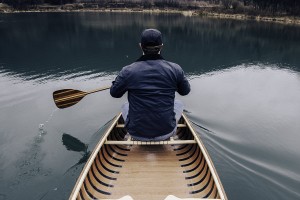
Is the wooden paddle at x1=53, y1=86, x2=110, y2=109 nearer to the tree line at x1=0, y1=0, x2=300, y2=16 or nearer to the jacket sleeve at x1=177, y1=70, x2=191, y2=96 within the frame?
the jacket sleeve at x1=177, y1=70, x2=191, y2=96

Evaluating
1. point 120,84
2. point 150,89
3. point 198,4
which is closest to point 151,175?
point 150,89

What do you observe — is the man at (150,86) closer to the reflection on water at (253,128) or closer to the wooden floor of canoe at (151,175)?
the wooden floor of canoe at (151,175)

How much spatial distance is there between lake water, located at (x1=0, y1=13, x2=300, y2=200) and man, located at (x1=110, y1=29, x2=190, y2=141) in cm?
305

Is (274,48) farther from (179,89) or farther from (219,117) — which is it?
(179,89)

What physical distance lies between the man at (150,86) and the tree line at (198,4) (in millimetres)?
66301

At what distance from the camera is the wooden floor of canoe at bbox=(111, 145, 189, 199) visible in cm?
557

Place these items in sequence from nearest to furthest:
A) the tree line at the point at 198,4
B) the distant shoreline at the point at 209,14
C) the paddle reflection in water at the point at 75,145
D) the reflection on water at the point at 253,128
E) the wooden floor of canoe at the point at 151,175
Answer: the wooden floor of canoe at the point at 151,175
the reflection on water at the point at 253,128
the paddle reflection in water at the point at 75,145
the distant shoreline at the point at 209,14
the tree line at the point at 198,4

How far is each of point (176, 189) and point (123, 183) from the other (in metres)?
1.06

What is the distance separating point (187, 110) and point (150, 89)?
753 centimetres

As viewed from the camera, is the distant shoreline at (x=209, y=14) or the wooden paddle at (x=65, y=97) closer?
the wooden paddle at (x=65, y=97)

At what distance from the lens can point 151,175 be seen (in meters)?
6.04

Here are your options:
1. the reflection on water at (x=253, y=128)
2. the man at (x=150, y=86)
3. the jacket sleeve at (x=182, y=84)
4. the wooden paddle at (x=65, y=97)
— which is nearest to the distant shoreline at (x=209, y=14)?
the reflection on water at (x=253, y=128)

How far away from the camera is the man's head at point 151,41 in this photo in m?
5.52

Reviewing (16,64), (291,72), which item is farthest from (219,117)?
(16,64)
